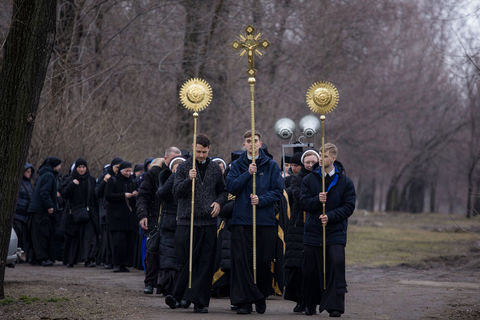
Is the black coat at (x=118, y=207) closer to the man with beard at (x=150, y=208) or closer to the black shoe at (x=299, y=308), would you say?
the man with beard at (x=150, y=208)

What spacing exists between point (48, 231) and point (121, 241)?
7.01ft

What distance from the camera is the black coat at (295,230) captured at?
39.0 ft

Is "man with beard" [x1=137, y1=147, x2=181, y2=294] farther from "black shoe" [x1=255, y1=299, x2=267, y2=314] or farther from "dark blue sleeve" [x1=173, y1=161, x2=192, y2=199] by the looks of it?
"black shoe" [x1=255, y1=299, x2=267, y2=314]

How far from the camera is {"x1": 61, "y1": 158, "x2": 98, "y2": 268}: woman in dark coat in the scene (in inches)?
704

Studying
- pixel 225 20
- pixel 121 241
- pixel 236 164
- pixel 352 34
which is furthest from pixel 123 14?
pixel 236 164

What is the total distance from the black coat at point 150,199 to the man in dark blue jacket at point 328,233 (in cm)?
266

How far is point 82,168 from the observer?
18.0 m

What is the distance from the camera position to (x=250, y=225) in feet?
34.3

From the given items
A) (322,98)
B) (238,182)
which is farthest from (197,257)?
(322,98)

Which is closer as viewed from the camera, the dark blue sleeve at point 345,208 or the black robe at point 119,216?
the dark blue sleeve at point 345,208

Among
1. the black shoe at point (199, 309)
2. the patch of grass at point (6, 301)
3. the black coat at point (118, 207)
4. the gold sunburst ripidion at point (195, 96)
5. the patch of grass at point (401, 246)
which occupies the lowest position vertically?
the patch of grass at point (6, 301)

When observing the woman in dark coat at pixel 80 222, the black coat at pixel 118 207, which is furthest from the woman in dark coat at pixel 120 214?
the woman in dark coat at pixel 80 222

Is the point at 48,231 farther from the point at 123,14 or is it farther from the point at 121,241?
the point at 123,14

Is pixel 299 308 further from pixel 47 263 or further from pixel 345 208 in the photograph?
pixel 47 263
